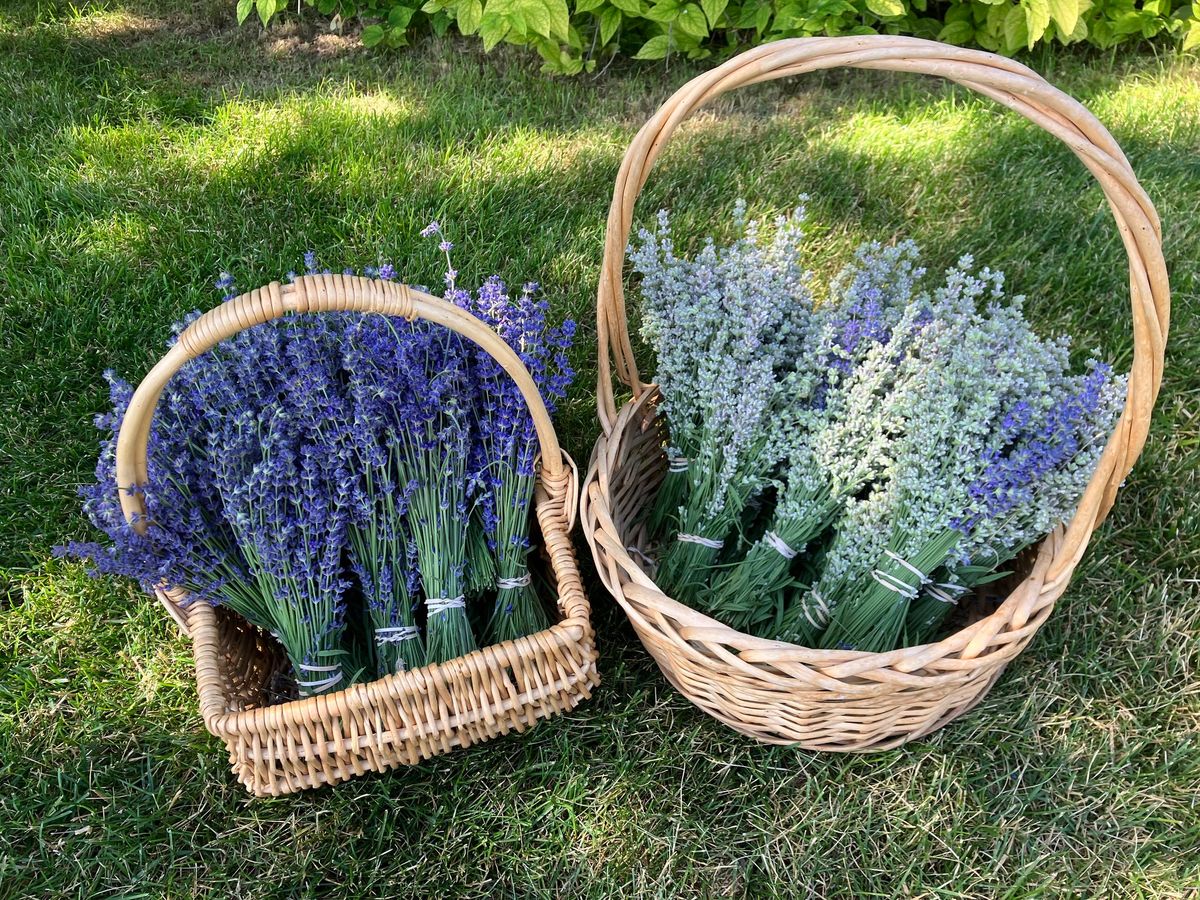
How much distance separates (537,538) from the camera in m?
1.69

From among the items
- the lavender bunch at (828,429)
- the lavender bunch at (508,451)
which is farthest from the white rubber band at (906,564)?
the lavender bunch at (508,451)

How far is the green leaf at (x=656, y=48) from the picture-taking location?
2.87 metres

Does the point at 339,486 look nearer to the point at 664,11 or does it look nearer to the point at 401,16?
the point at 664,11

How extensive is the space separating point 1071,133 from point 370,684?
3.80ft

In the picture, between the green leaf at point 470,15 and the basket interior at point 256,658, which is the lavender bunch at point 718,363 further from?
the green leaf at point 470,15

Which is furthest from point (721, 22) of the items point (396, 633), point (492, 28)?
point (396, 633)

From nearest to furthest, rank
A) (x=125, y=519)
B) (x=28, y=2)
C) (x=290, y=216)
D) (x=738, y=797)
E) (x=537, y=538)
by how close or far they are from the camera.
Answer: (x=125, y=519), (x=738, y=797), (x=537, y=538), (x=290, y=216), (x=28, y=2)

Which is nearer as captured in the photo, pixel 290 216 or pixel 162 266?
pixel 162 266

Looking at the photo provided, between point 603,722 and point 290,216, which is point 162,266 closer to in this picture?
point 290,216

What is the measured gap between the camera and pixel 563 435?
6.24ft

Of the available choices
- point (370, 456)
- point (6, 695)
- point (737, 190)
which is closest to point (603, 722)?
point (370, 456)

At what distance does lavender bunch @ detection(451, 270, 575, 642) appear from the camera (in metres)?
1.42

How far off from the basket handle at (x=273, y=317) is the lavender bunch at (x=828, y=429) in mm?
422

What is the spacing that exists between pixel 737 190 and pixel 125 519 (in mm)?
1798
